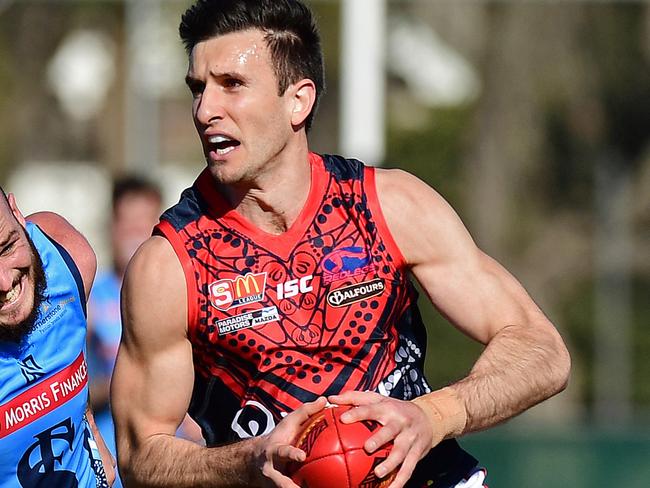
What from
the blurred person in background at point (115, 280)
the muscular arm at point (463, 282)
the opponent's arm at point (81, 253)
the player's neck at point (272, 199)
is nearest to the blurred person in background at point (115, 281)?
the blurred person in background at point (115, 280)

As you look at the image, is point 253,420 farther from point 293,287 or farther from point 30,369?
point 30,369

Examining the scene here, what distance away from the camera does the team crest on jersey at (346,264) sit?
4938mm

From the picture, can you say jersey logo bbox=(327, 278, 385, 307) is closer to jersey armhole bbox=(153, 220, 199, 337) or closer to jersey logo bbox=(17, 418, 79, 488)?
jersey armhole bbox=(153, 220, 199, 337)

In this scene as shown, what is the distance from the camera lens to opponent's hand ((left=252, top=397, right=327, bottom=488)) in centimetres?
419

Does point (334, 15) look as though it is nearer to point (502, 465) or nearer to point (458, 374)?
point (458, 374)

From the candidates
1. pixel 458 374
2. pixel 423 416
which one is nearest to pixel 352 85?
pixel 458 374

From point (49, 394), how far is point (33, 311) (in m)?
0.31

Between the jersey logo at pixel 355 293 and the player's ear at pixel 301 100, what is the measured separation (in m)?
0.64

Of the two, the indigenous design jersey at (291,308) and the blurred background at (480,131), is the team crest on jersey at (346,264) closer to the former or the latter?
the indigenous design jersey at (291,308)

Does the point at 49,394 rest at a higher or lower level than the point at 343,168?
lower

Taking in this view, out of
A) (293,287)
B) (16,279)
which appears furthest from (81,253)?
(293,287)

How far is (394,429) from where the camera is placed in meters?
4.20

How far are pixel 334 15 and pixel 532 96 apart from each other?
11.5ft

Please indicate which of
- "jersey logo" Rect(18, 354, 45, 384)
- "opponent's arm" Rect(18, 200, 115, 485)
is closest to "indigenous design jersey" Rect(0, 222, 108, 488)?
"jersey logo" Rect(18, 354, 45, 384)
